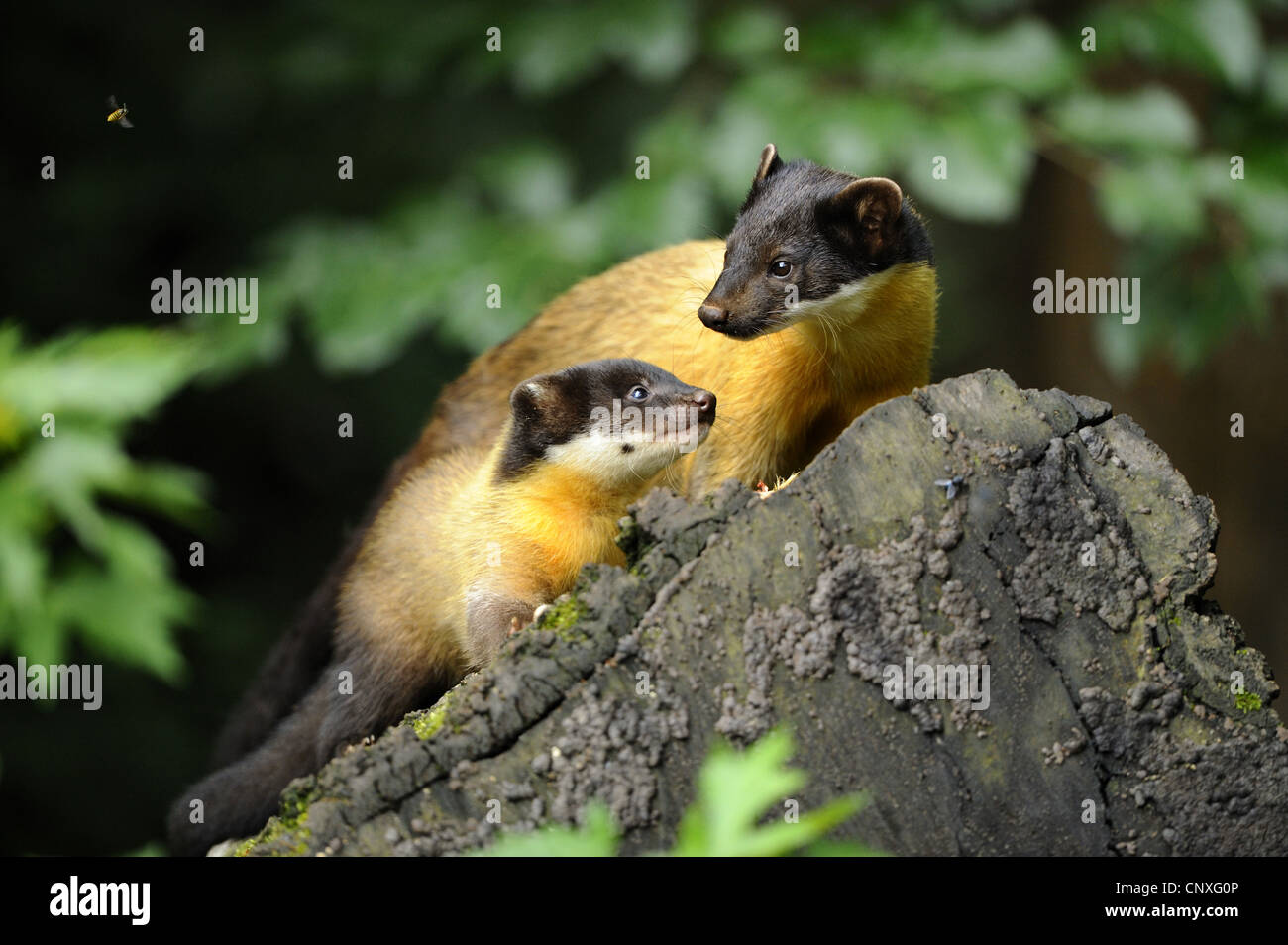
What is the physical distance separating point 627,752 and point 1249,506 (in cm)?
698

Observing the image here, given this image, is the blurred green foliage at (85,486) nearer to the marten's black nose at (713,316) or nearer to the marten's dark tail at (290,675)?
the marten's dark tail at (290,675)

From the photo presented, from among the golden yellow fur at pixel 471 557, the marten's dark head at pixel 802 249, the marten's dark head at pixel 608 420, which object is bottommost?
the golden yellow fur at pixel 471 557

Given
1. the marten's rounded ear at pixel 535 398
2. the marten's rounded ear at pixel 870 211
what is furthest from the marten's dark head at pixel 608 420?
the marten's rounded ear at pixel 870 211

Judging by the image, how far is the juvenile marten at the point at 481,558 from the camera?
14.5ft

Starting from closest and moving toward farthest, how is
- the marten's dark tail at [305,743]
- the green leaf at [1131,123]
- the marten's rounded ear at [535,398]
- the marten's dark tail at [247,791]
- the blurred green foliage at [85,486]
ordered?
the marten's rounded ear at [535,398] < the marten's dark tail at [305,743] < the marten's dark tail at [247,791] < the blurred green foliage at [85,486] < the green leaf at [1131,123]

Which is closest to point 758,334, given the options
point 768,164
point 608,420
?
point 608,420

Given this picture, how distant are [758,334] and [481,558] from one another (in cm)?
124

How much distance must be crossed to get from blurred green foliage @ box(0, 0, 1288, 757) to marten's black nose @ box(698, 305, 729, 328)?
2392 millimetres

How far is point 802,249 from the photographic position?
4.38 metres

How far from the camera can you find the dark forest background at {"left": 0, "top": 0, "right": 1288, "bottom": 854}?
254 inches

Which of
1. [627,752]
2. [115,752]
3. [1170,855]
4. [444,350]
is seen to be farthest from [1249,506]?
[115,752]
